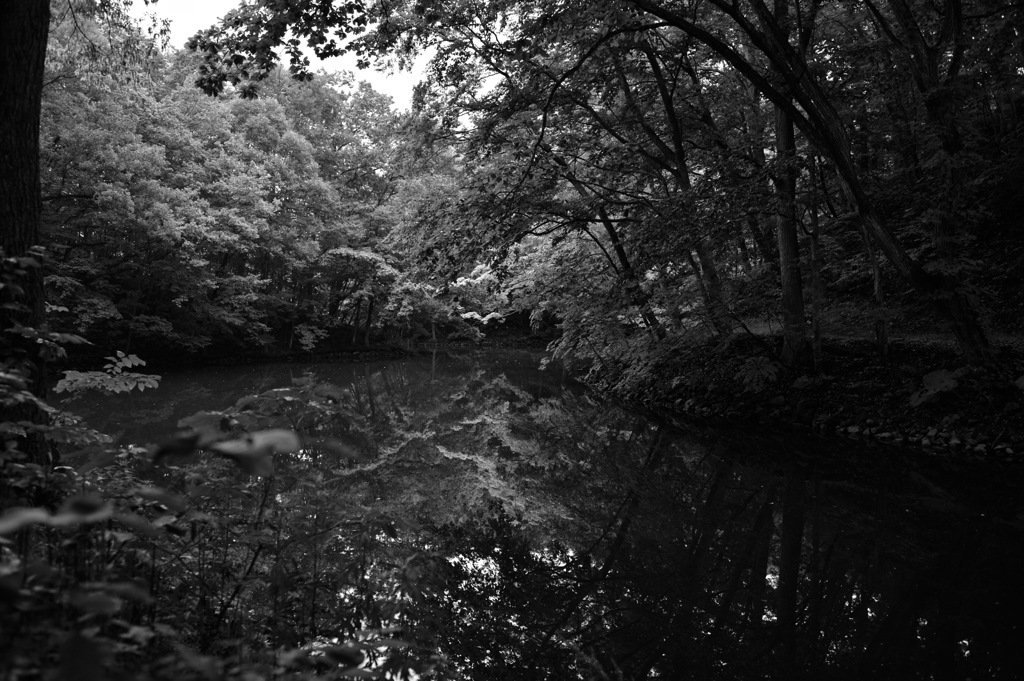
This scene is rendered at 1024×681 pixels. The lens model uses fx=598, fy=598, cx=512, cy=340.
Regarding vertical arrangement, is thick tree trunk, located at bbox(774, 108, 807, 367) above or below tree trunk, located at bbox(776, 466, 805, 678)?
above

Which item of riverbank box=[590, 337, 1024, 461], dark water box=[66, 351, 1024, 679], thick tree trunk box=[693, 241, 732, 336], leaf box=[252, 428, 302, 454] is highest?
thick tree trunk box=[693, 241, 732, 336]

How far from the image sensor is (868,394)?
7.82 m

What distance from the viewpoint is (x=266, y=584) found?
282 cm

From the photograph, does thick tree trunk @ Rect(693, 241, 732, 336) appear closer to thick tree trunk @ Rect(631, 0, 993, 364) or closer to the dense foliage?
the dense foliage

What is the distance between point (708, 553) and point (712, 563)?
0.62ft

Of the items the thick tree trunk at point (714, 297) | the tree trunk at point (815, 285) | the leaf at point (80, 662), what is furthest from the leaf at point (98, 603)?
the tree trunk at point (815, 285)

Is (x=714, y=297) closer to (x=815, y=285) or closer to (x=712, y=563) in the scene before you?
(x=815, y=285)

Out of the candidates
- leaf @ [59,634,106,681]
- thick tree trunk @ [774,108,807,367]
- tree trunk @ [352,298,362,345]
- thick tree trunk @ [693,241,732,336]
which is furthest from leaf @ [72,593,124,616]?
tree trunk @ [352,298,362,345]

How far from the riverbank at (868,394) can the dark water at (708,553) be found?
56 centimetres

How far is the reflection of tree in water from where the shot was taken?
2754 millimetres

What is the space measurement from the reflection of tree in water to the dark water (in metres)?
0.01

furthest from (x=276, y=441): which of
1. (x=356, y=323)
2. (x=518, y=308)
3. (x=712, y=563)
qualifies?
(x=356, y=323)

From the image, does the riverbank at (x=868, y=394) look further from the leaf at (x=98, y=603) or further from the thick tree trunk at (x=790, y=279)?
the leaf at (x=98, y=603)

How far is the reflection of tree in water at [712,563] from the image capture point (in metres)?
2.75
